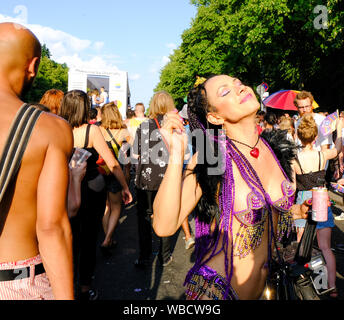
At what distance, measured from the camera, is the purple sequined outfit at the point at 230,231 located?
1.82m

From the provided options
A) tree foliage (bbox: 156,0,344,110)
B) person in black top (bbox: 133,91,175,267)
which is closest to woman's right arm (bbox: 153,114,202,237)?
person in black top (bbox: 133,91,175,267)

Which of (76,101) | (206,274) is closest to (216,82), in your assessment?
(206,274)

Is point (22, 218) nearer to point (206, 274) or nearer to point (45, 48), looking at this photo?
point (206, 274)

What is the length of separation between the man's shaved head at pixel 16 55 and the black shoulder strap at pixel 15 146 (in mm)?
161

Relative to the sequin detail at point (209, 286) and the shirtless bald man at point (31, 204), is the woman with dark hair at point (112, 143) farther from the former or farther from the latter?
the shirtless bald man at point (31, 204)

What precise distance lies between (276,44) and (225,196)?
58.6 ft

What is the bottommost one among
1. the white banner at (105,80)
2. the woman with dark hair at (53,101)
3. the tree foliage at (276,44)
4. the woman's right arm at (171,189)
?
the woman's right arm at (171,189)

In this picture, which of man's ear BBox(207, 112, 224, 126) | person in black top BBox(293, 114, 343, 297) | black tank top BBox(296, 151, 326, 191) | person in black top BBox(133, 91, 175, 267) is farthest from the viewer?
person in black top BBox(133, 91, 175, 267)

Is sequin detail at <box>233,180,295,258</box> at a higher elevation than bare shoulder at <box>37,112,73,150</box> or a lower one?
lower

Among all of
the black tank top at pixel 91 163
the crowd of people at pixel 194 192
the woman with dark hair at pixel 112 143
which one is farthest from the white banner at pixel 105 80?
the crowd of people at pixel 194 192

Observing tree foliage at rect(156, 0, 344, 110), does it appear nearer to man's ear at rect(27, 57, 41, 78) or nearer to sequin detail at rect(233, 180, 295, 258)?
sequin detail at rect(233, 180, 295, 258)

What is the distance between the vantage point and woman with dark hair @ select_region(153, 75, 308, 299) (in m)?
1.71

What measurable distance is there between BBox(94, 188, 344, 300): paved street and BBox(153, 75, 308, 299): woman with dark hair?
6.78ft

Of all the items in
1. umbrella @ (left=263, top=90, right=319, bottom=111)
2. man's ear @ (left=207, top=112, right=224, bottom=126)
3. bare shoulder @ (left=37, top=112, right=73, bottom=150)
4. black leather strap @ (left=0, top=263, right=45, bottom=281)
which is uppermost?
umbrella @ (left=263, top=90, right=319, bottom=111)
